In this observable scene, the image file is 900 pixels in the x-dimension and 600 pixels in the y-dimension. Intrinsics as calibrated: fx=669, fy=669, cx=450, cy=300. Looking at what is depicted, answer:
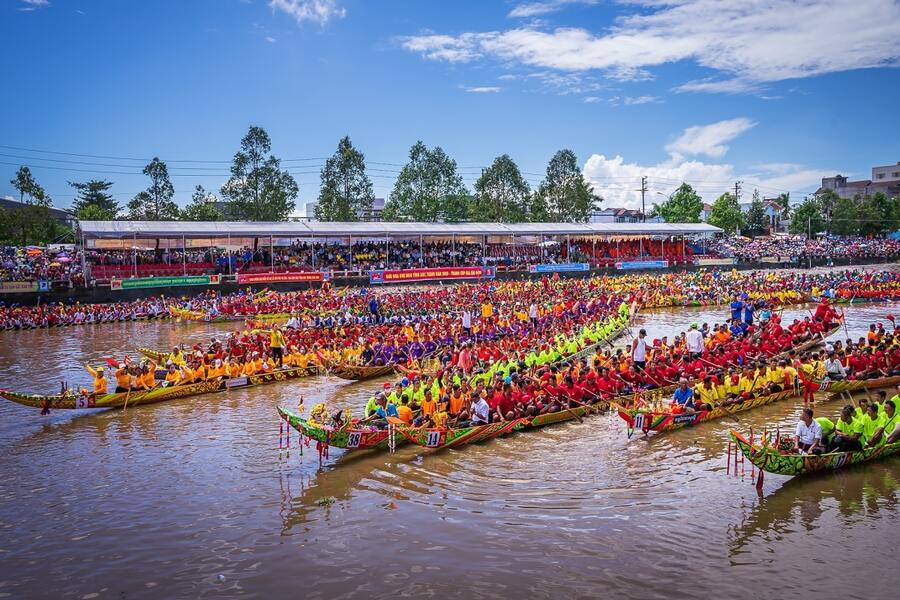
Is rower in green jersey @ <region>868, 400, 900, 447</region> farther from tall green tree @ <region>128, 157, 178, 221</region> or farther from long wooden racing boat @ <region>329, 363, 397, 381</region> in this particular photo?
tall green tree @ <region>128, 157, 178, 221</region>

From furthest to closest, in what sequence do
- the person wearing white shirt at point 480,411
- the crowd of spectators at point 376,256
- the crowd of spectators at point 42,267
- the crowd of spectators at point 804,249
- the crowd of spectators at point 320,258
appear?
the crowd of spectators at point 804,249 < the crowd of spectators at point 320,258 < the crowd of spectators at point 376,256 < the crowd of spectators at point 42,267 < the person wearing white shirt at point 480,411

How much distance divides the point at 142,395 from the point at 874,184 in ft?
372

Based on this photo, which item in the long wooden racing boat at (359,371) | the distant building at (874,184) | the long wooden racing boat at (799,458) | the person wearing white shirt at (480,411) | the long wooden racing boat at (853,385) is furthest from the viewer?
the distant building at (874,184)

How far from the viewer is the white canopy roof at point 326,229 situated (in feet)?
122

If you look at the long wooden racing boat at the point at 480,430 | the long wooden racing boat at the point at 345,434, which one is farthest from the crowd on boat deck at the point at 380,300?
the long wooden racing boat at the point at 345,434

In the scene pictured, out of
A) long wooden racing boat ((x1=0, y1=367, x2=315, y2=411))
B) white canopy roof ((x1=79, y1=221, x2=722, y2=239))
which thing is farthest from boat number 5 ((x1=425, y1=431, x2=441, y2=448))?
white canopy roof ((x1=79, y1=221, x2=722, y2=239))

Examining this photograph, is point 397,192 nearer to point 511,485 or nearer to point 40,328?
point 40,328

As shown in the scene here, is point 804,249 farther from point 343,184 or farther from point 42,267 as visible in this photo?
point 42,267

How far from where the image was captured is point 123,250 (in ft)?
138

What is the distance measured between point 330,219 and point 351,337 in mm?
37233

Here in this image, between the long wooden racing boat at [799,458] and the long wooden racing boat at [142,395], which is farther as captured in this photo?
the long wooden racing boat at [142,395]

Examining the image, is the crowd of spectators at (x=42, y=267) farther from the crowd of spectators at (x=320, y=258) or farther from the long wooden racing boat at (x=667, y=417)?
the long wooden racing boat at (x=667, y=417)

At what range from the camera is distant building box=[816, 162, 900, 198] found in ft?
323

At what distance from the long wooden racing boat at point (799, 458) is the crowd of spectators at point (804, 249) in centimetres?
4991
